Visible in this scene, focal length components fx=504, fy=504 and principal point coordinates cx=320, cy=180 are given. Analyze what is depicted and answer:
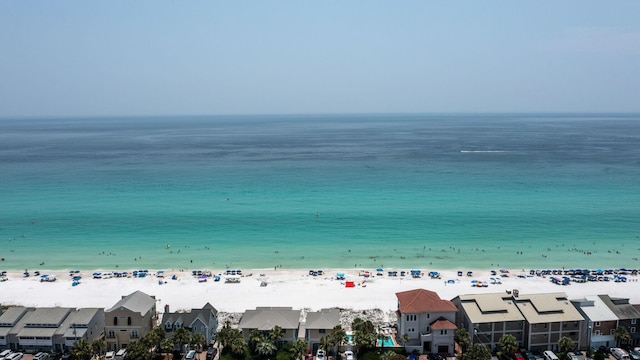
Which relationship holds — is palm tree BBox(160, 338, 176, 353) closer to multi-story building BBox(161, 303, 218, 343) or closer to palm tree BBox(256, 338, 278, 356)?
multi-story building BBox(161, 303, 218, 343)

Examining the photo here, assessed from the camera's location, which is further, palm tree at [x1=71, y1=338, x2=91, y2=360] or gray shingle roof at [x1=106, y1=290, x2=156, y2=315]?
gray shingle roof at [x1=106, y1=290, x2=156, y2=315]

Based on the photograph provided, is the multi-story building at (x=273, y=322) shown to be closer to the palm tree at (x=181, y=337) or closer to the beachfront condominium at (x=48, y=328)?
the palm tree at (x=181, y=337)

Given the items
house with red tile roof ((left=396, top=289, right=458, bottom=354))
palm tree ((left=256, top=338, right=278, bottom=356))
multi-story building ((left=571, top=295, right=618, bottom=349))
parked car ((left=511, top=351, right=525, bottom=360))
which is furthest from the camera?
multi-story building ((left=571, top=295, right=618, bottom=349))

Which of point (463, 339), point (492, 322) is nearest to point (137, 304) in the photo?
point (463, 339)

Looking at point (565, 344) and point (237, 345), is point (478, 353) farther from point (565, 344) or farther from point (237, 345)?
point (237, 345)

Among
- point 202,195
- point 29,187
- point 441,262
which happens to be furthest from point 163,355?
point 29,187

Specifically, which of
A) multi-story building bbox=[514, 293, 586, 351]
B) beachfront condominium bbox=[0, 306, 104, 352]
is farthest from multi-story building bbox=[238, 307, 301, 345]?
multi-story building bbox=[514, 293, 586, 351]
